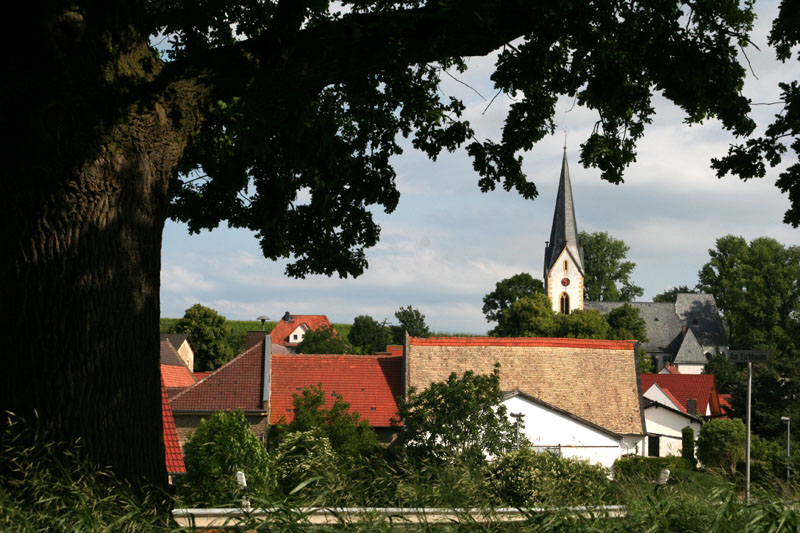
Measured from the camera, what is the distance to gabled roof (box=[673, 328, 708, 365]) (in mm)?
98562

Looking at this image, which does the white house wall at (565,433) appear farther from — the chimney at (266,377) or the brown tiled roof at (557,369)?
the chimney at (266,377)

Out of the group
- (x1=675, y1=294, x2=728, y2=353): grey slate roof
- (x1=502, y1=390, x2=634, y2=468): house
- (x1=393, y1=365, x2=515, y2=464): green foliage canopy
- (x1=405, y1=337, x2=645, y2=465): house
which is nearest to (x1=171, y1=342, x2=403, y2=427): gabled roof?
(x1=405, y1=337, x2=645, y2=465): house

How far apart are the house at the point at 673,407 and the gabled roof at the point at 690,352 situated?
40648 mm

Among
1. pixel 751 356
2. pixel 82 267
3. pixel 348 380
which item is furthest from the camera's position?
pixel 348 380

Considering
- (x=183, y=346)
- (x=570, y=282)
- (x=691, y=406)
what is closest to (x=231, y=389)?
(x=691, y=406)

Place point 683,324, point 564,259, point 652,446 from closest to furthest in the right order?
1. point 652,446
2. point 564,259
3. point 683,324

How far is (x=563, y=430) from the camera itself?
3869 cm

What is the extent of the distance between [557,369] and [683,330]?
6253 cm

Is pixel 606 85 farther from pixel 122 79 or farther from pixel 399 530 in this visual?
pixel 399 530

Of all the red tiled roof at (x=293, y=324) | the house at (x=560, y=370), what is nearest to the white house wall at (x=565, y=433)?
the house at (x=560, y=370)

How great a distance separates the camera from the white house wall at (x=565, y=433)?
38.3m

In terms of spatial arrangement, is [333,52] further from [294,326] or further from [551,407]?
[294,326]

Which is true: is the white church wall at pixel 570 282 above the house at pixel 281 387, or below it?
above

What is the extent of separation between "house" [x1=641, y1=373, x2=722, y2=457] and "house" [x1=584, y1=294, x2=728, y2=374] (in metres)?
40.9
